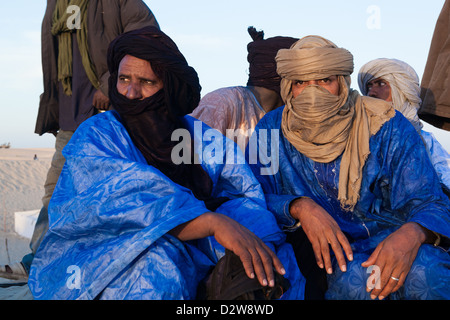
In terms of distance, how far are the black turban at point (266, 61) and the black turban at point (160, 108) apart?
6.62ft

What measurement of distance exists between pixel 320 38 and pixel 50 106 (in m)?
3.28

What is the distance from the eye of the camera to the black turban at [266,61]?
4895 millimetres

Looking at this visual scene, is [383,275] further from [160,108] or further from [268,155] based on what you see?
[160,108]

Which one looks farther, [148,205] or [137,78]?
[137,78]

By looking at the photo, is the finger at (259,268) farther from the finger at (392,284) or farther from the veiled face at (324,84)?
the veiled face at (324,84)

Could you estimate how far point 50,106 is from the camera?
214 inches

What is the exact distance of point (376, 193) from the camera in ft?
10.4

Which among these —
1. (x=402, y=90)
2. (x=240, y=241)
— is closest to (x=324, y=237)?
(x=240, y=241)

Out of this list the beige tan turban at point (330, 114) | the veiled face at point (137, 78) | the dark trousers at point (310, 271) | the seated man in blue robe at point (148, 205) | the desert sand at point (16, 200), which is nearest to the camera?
the seated man in blue robe at point (148, 205)

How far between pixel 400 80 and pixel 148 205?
3.72m

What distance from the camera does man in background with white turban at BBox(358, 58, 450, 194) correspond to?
511cm

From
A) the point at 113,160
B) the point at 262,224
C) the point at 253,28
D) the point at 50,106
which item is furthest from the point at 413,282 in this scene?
the point at 50,106

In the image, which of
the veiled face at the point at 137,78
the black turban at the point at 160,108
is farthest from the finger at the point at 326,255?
the veiled face at the point at 137,78

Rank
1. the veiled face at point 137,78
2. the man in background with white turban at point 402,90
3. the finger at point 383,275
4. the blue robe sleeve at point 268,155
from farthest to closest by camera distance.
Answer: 1. the man in background with white turban at point 402,90
2. the blue robe sleeve at point 268,155
3. the veiled face at point 137,78
4. the finger at point 383,275
